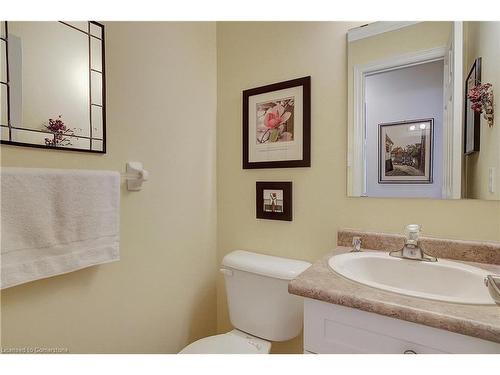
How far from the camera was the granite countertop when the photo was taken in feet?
1.77

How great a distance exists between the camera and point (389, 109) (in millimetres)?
1063

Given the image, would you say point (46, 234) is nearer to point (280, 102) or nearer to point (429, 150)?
point (280, 102)

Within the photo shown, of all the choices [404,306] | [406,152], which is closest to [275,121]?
[406,152]

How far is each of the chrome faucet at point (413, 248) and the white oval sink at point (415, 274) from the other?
18mm

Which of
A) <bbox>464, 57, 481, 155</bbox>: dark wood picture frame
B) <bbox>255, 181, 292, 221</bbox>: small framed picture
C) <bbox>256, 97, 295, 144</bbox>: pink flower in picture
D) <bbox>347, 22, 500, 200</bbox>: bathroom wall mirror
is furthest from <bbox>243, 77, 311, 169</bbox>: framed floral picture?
<bbox>464, 57, 481, 155</bbox>: dark wood picture frame

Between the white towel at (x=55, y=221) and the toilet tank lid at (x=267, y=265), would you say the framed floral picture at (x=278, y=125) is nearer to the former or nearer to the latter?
the toilet tank lid at (x=267, y=265)

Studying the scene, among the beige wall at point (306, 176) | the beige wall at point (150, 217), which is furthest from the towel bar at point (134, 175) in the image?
the beige wall at point (306, 176)

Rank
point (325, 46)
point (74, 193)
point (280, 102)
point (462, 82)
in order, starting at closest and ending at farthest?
point (74, 193) → point (462, 82) → point (325, 46) → point (280, 102)

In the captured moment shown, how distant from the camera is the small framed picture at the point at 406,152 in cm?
100

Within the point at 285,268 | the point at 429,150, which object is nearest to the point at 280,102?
the point at 429,150

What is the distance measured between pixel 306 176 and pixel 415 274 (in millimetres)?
579

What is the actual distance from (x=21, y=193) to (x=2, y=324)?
1.29 ft

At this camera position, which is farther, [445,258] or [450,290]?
[445,258]

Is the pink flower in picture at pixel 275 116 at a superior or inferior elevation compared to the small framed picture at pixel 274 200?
Result: superior
